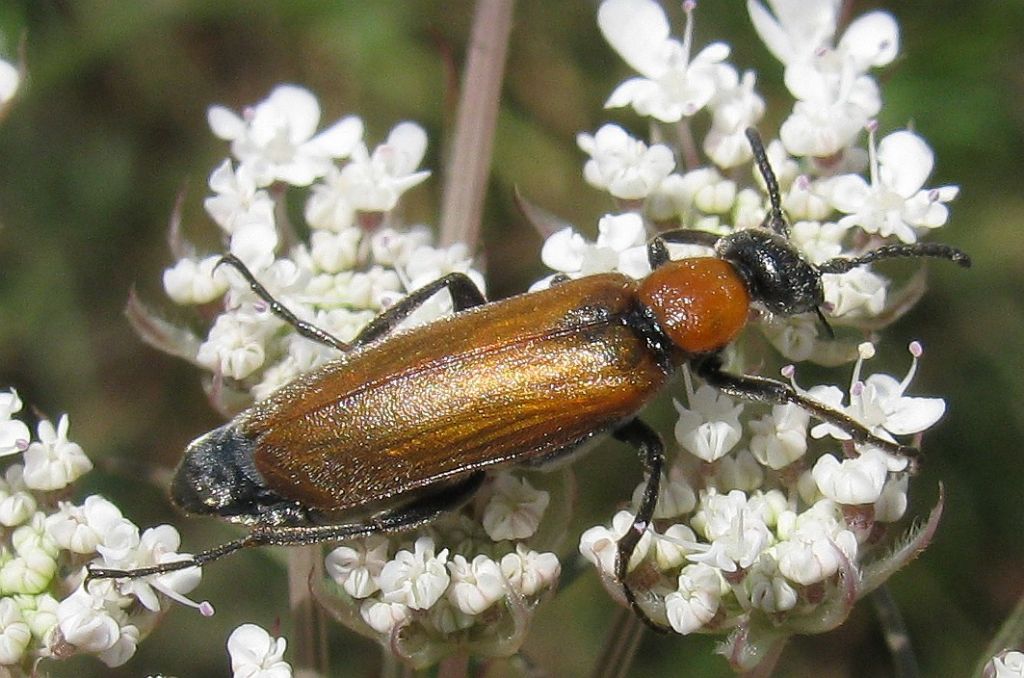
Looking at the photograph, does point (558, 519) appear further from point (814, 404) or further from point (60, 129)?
point (60, 129)

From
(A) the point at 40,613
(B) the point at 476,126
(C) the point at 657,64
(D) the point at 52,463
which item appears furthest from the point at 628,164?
(A) the point at 40,613

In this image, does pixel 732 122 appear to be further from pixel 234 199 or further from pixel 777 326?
pixel 234 199

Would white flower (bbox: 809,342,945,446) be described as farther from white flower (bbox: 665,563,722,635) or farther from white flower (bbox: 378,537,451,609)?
white flower (bbox: 378,537,451,609)

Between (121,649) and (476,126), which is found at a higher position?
(476,126)

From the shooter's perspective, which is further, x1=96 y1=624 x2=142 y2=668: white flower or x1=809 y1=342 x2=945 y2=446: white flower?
x1=809 y1=342 x2=945 y2=446: white flower

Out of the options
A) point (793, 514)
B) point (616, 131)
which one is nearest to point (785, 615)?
point (793, 514)

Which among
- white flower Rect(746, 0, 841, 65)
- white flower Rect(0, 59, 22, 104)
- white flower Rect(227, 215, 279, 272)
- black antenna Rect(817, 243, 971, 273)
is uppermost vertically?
white flower Rect(746, 0, 841, 65)

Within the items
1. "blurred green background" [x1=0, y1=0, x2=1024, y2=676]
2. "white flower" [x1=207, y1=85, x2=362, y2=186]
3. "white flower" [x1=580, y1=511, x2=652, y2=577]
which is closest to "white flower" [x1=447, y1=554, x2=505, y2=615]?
"white flower" [x1=580, y1=511, x2=652, y2=577]
